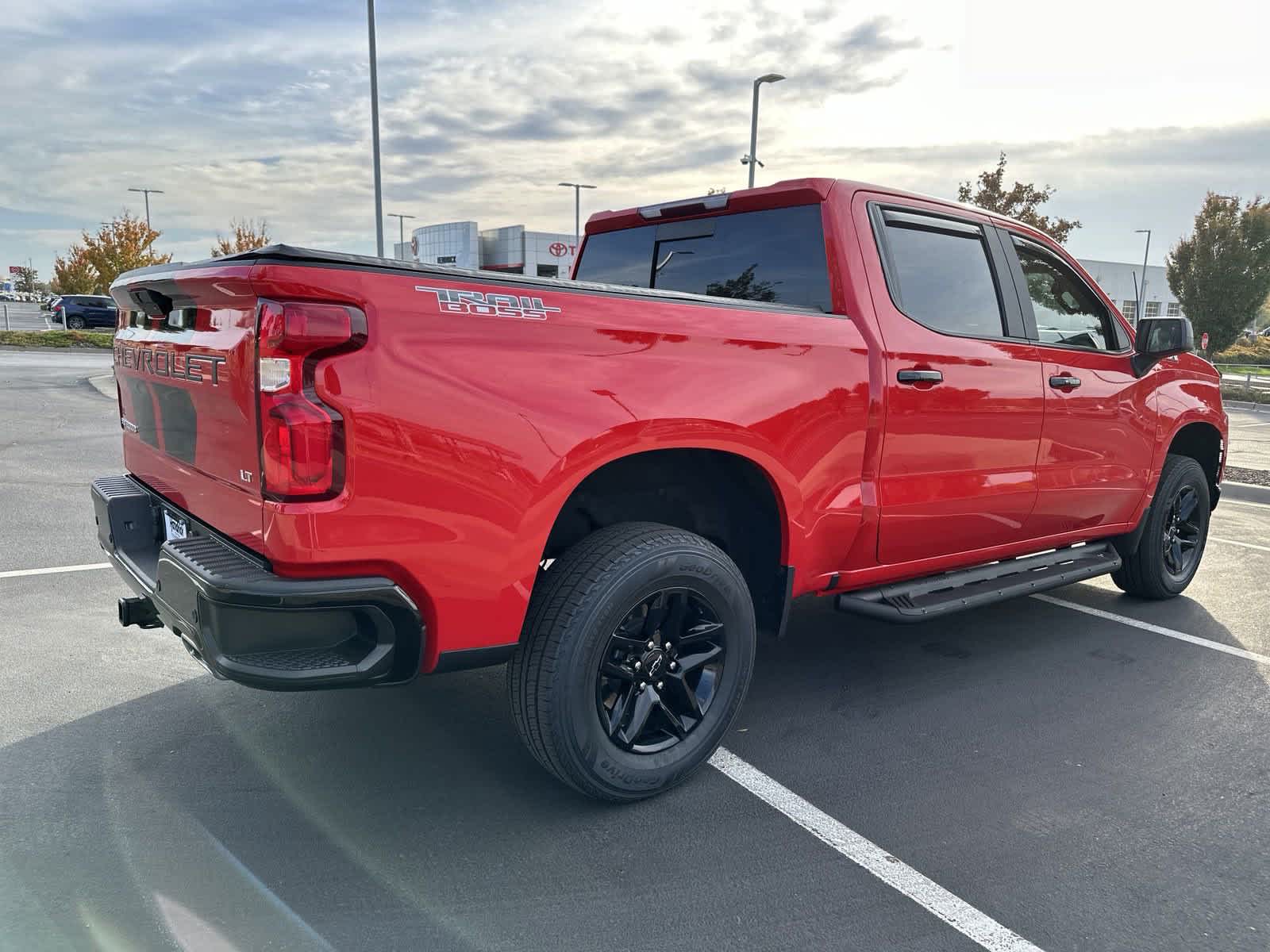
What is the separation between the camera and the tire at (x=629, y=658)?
266 cm

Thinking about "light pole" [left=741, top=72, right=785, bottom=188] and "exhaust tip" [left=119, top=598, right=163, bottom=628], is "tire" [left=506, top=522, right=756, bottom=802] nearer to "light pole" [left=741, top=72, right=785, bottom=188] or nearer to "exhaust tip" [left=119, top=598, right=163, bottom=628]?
"exhaust tip" [left=119, top=598, right=163, bottom=628]

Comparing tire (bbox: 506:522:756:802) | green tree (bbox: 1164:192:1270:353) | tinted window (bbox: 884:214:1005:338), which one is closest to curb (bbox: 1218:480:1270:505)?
tinted window (bbox: 884:214:1005:338)

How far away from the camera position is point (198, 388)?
8.67 ft

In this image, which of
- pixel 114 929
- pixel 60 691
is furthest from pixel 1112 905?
pixel 60 691

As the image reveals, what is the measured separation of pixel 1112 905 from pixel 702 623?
4.53ft

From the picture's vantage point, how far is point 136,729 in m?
3.35

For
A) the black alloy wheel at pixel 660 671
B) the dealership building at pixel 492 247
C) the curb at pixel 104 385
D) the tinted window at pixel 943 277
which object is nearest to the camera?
the black alloy wheel at pixel 660 671

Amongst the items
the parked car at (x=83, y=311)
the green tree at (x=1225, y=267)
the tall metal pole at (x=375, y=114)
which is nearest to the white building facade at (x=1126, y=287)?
Result: the green tree at (x=1225, y=267)

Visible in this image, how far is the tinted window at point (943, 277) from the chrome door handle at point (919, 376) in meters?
0.23

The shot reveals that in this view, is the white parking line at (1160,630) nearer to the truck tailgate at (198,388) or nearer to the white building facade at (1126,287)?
the truck tailgate at (198,388)

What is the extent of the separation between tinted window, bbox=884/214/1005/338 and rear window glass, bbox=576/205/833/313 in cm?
34

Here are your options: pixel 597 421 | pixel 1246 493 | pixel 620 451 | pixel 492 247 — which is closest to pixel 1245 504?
pixel 1246 493

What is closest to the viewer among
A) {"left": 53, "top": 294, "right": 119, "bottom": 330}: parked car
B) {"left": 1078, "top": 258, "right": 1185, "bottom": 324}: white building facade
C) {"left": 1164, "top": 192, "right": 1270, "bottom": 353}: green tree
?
{"left": 1164, "top": 192, "right": 1270, "bottom": 353}: green tree

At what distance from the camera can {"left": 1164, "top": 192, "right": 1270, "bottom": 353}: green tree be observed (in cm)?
3366
